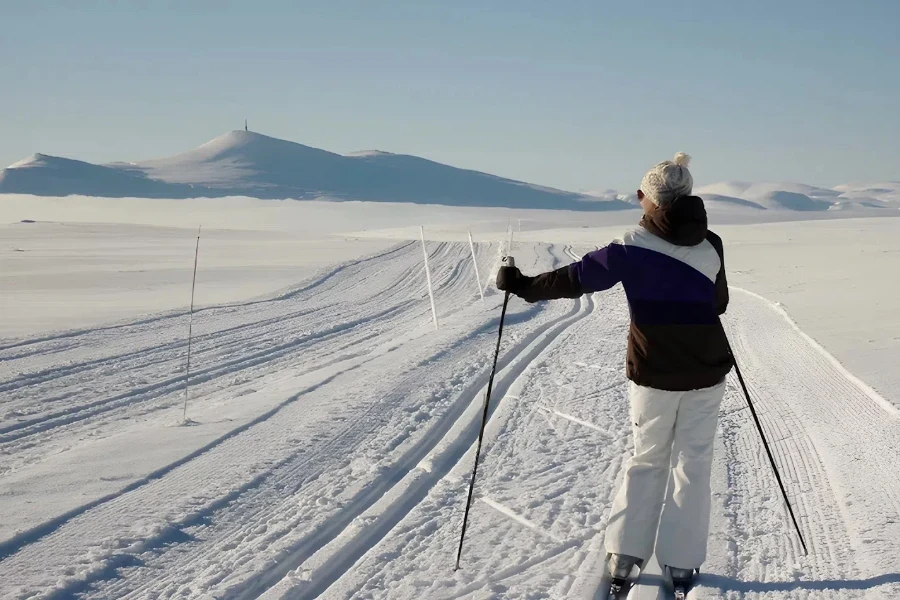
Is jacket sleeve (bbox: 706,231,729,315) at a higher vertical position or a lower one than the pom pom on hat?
lower

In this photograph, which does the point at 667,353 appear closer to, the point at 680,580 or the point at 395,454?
the point at 680,580

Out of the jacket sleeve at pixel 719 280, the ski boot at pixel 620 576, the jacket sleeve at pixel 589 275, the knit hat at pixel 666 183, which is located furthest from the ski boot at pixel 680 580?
the knit hat at pixel 666 183

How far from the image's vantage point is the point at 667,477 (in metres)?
3.57

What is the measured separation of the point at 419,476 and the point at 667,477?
1.85 metres

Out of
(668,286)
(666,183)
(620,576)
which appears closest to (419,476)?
(620,576)

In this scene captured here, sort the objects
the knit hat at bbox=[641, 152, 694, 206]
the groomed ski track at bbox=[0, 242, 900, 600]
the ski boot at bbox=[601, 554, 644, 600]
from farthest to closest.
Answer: the groomed ski track at bbox=[0, 242, 900, 600], the ski boot at bbox=[601, 554, 644, 600], the knit hat at bbox=[641, 152, 694, 206]

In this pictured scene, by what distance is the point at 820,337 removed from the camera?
1019 cm

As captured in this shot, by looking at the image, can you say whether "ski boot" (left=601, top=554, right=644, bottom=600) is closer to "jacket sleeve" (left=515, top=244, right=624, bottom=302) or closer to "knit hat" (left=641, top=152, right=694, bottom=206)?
"jacket sleeve" (left=515, top=244, right=624, bottom=302)

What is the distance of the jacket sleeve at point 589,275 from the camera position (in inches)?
132

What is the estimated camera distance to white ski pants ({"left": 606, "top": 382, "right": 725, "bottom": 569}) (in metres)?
3.44

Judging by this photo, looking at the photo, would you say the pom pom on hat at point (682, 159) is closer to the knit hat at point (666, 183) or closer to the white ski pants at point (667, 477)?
the knit hat at point (666, 183)

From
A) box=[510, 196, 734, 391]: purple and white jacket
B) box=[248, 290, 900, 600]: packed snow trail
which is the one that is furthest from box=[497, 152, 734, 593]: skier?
box=[248, 290, 900, 600]: packed snow trail

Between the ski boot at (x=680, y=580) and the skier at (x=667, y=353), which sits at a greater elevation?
the skier at (x=667, y=353)

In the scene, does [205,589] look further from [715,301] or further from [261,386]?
[261,386]
